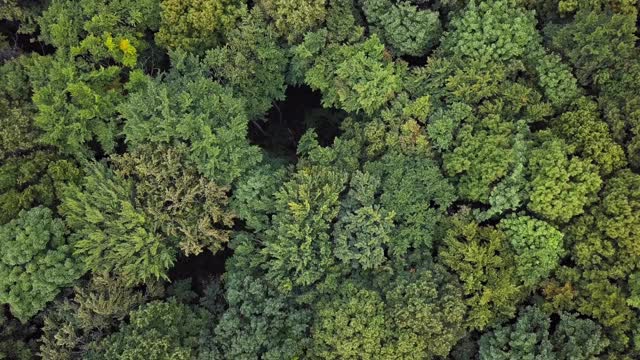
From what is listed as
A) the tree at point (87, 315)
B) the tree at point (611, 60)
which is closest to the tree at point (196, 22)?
the tree at point (87, 315)

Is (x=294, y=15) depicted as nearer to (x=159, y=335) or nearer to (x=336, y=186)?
(x=336, y=186)

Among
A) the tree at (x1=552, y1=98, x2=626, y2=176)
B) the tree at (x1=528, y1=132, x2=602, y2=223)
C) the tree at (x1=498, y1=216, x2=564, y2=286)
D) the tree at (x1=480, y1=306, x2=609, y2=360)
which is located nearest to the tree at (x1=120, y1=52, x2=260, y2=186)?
the tree at (x1=498, y1=216, x2=564, y2=286)

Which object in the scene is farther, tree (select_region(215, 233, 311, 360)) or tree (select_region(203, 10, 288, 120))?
tree (select_region(203, 10, 288, 120))

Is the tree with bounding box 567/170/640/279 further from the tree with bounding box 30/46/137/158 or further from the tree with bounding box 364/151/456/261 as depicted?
the tree with bounding box 30/46/137/158

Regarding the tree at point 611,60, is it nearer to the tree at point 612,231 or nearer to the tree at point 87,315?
the tree at point 612,231

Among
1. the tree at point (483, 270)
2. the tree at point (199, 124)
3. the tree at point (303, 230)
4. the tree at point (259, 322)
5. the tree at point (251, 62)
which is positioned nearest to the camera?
the tree at point (259, 322)

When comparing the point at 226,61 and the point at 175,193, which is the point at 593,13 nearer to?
the point at 226,61

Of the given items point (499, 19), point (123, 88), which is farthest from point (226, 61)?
point (499, 19)
